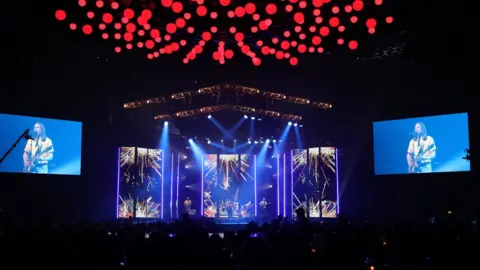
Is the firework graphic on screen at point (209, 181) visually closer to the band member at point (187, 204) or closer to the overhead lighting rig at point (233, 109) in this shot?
the band member at point (187, 204)

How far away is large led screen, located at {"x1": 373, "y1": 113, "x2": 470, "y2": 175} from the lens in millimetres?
13742

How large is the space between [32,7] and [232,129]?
8918 millimetres

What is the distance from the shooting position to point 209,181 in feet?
63.0

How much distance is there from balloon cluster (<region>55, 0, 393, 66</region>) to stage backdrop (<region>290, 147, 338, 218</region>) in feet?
17.1

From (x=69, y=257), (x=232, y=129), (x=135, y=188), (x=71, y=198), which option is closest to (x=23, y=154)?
(x=71, y=198)

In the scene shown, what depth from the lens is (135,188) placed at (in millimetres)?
17047

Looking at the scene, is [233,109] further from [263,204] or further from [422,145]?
[422,145]

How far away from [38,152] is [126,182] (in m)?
3.27

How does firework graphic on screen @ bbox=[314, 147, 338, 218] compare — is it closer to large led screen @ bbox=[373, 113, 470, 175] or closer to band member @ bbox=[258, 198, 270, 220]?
large led screen @ bbox=[373, 113, 470, 175]

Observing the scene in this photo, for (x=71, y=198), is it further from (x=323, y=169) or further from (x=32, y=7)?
(x=323, y=169)

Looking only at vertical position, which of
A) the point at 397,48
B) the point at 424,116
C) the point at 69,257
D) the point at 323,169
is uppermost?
the point at 397,48

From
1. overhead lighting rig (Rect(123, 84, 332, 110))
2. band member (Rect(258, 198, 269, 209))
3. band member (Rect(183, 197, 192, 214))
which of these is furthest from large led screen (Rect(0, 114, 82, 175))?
band member (Rect(258, 198, 269, 209))

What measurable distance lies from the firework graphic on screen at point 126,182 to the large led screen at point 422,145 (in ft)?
25.7

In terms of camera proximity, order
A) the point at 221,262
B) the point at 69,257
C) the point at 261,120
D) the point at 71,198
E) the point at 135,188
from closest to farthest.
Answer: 1. the point at 221,262
2. the point at 69,257
3. the point at 71,198
4. the point at 135,188
5. the point at 261,120
